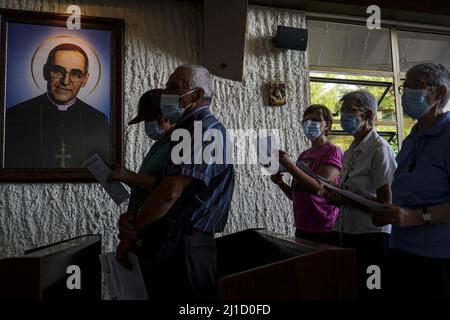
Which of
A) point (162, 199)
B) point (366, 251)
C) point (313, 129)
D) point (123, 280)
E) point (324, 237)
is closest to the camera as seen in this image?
point (162, 199)

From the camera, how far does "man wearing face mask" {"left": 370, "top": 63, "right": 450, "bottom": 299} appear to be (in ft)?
4.42

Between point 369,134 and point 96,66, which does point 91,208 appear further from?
point 369,134

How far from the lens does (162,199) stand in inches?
52.3

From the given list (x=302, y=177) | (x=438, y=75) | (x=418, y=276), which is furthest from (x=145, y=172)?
(x=438, y=75)

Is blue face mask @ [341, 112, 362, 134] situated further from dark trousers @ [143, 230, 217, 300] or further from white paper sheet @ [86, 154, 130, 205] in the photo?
white paper sheet @ [86, 154, 130, 205]

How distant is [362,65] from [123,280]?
3.05m

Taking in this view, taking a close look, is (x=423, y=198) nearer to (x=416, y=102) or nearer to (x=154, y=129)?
(x=416, y=102)

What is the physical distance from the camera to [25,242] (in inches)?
108

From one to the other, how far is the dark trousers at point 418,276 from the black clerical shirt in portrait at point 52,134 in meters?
2.15

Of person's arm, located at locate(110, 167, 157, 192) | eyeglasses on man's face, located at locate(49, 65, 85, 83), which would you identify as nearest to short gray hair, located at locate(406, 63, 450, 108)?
person's arm, located at locate(110, 167, 157, 192)

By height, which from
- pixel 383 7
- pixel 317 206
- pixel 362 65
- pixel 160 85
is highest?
pixel 383 7

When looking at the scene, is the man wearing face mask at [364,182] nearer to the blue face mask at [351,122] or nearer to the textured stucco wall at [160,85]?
the blue face mask at [351,122]

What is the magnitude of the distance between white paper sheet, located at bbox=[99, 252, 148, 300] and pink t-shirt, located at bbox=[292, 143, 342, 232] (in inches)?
43.7
